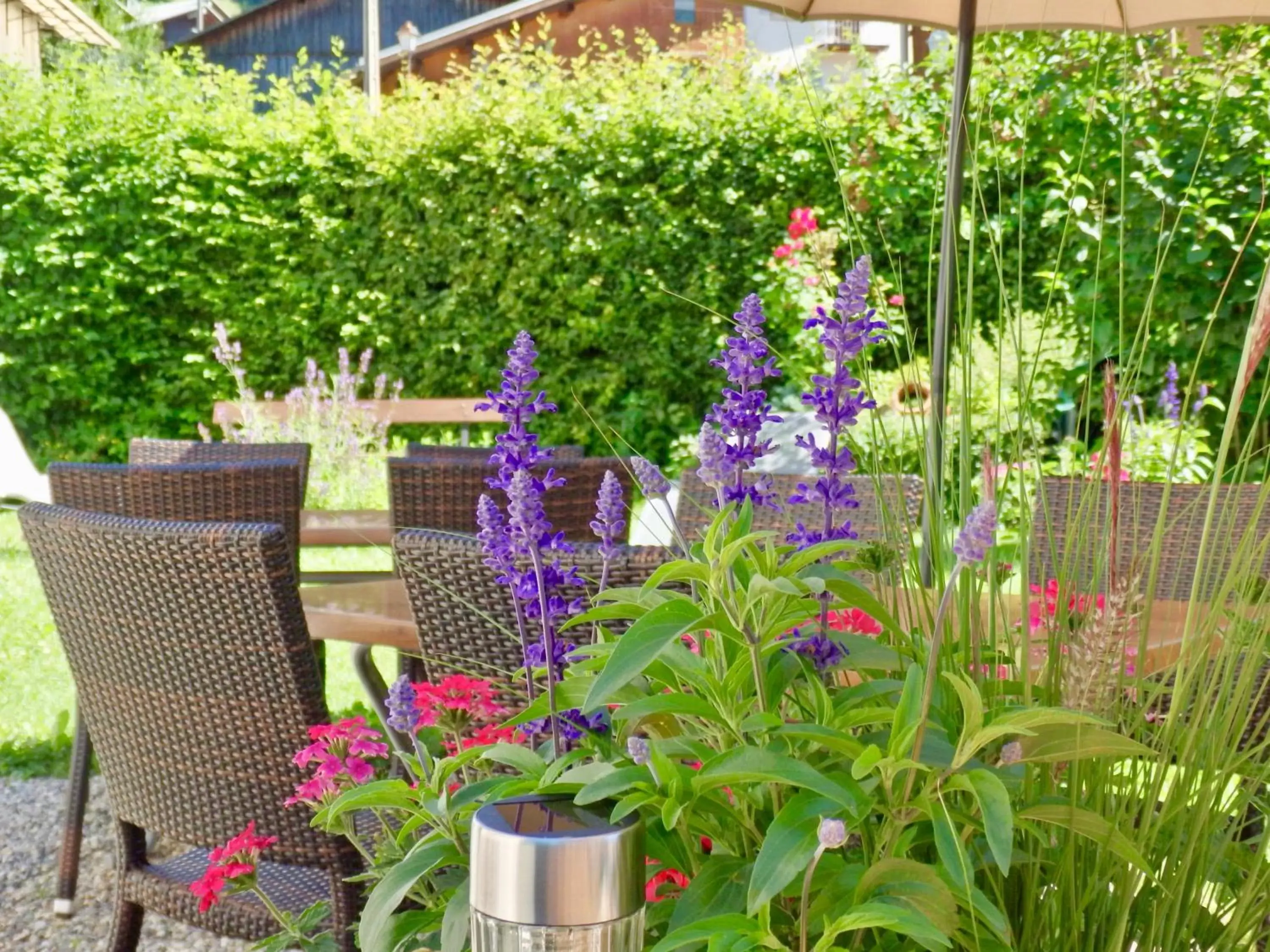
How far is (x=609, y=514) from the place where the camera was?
3.03 ft

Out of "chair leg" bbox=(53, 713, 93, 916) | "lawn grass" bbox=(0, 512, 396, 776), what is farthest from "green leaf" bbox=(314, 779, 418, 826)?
"lawn grass" bbox=(0, 512, 396, 776)

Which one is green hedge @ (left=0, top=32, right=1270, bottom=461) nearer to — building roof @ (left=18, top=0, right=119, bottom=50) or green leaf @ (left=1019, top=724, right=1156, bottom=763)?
green leaf @ (left=1019, top=724, right=1156, bottom=763)

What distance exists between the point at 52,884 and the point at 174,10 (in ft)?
138

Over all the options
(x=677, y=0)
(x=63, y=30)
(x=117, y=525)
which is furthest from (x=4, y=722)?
(x=677, y=0)

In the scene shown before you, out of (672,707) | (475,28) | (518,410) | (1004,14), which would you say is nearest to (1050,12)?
(1004,14)

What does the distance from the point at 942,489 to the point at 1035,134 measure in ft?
20.7

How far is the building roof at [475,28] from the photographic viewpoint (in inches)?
825

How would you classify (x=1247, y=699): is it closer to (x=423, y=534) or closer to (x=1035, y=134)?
(x=423, y=534)

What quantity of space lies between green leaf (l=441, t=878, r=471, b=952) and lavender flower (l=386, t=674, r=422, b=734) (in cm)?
24

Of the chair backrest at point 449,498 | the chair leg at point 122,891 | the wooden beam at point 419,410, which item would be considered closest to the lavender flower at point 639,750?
the chair leg at point 122,891

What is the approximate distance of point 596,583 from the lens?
152 centimetres

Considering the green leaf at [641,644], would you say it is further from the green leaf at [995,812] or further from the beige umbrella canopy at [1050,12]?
the beige umbrella canopy at [1050,12]

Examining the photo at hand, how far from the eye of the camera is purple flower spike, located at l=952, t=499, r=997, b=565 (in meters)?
0.53

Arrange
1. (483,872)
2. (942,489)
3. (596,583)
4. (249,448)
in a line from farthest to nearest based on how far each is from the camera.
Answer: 1. (249,448)
2. (596,583)
3. (942,489)
4. (483,872)
